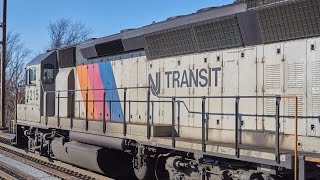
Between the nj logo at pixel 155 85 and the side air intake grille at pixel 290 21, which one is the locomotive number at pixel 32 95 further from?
the side air intake grille at pixel 290 21

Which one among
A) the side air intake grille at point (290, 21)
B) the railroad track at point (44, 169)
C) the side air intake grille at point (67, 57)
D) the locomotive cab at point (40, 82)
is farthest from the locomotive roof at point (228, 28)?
the locomotive cab at point (40, 82)

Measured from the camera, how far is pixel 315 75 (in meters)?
6.09

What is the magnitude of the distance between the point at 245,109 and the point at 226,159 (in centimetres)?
101

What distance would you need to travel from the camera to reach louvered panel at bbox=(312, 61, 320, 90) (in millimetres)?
6047

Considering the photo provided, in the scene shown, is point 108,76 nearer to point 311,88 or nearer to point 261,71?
point 261,71

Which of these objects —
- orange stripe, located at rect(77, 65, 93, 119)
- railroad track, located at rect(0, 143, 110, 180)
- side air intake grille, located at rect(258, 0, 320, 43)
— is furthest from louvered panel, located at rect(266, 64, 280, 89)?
orange stripe, located at rect(77, 65, 93, 119)

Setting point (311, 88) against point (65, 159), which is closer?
point (311, 88)

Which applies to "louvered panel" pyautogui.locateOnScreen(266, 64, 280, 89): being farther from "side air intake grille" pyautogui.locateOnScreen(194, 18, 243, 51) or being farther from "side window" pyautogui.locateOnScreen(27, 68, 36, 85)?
"side window" pyautogui.locateOnScreen(27, 68, 36, 85)

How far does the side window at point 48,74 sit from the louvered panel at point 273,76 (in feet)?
31.2

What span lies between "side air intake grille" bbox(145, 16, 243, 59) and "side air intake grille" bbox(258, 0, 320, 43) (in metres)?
0.65

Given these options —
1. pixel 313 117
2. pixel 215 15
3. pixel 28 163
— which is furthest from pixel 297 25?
pixel 28 163

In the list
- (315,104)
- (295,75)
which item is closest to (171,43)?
(295,75)

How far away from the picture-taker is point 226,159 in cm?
671

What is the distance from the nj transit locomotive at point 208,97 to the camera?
20.1 ft
